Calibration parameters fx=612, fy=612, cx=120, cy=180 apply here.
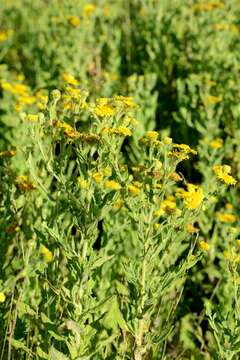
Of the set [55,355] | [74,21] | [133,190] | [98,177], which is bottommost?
[55,355]

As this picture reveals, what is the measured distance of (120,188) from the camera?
2.34m

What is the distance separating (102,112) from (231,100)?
2118 millimetres

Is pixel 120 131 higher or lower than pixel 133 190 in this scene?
higher

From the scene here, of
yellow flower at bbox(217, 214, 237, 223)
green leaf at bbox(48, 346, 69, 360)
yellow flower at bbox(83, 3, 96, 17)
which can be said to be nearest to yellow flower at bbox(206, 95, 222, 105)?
yellow flower at bbox(217, 214, 237, 223)

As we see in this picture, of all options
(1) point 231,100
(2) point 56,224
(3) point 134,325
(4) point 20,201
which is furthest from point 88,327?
(1) point 231,100

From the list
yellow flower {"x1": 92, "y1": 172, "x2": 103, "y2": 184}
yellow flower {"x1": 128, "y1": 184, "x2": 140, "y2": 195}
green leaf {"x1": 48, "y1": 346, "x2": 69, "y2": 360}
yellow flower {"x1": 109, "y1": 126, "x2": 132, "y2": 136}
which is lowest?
green leaf {"x1": 48, "y1": 346, "x2": 69, "y2": 360}

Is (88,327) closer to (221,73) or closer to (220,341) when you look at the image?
(220,341)

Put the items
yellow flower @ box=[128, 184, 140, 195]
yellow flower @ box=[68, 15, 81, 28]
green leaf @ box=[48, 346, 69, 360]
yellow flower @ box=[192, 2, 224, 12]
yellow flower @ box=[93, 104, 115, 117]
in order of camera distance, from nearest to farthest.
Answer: green leaf @ box=[48, 346, 69, 360]
yellow flower @ box=[93, 104, 115, 117]
yellow flower @ box=[128, 184, 140, 195]
yellow flower @ box=[68, 15, 81, 28]
yellow flower @ box=[192, 2, 224, 12]

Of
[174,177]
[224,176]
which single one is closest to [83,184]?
[174,177]

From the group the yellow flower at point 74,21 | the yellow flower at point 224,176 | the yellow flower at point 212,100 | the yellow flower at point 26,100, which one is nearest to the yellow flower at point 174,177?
the yellow flower at point 224,176

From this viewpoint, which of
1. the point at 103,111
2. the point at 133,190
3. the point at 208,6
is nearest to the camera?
the point at 103,111

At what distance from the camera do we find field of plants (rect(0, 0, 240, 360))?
7.27 ft

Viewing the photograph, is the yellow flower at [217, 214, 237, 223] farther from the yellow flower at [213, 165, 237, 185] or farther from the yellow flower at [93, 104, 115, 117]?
the yellow flower at [93, 104, 115, 117]

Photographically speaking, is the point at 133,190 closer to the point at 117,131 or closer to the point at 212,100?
the point at 117,131
